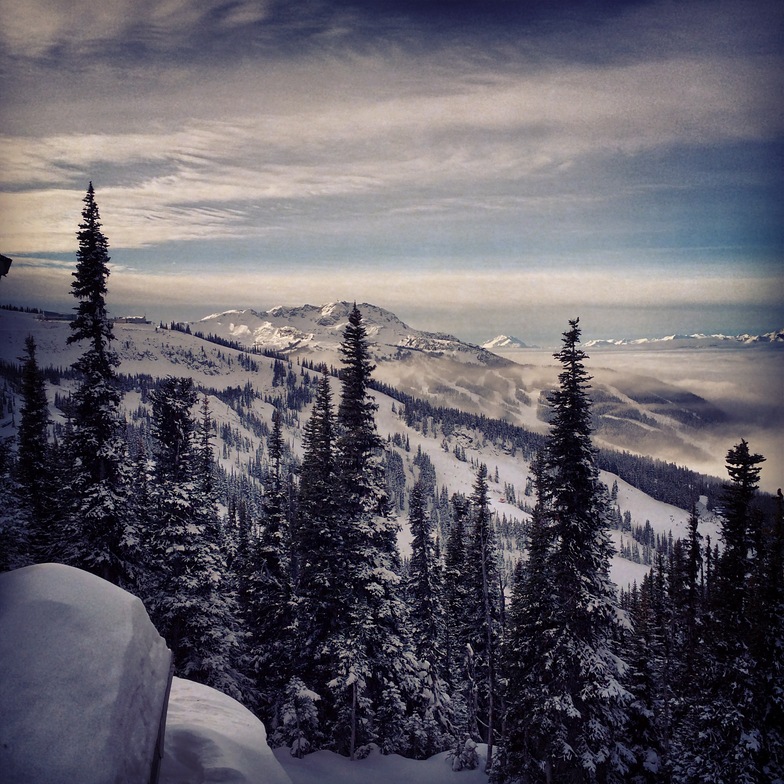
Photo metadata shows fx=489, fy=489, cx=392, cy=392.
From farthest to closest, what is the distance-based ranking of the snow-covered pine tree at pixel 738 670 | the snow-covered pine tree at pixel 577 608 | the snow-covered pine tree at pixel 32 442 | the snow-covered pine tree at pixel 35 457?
the snow-covered pine tree at pixel 32 442
the snow-covered pine tree at pixel 35 457
the snow-covered pine tree at pixel 738 670
the snow-covered pine tree at pixel 577 608

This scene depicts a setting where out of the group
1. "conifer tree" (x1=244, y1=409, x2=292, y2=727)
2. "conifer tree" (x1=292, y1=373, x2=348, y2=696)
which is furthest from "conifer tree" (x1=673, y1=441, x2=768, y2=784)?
"conifer tree" (x1=244, y1=409, x2=292, y2=727)

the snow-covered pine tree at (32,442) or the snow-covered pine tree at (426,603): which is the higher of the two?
the snow-covered pine tree at (32,442)

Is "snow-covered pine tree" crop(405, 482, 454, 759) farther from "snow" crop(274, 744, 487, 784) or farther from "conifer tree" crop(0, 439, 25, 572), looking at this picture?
"conifer tree" crop(0, 439, 25, 572)

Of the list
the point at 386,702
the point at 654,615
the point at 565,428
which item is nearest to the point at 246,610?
the point at 386,702

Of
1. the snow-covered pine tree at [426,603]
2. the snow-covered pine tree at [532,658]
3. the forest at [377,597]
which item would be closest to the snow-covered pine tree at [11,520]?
the forest at [377,597]

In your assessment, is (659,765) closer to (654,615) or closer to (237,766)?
(654,615)

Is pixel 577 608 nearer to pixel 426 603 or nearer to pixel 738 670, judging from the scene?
pixel 738 670

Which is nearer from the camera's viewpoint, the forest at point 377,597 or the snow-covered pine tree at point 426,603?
the forest at point 377,597

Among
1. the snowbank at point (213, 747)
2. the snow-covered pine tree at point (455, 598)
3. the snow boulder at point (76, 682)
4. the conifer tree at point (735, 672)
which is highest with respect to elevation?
the snow boulder at point (76, 682)

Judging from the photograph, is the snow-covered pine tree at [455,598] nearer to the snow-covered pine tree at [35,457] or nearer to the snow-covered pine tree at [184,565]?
the snow-covered pine tree at [184,565]

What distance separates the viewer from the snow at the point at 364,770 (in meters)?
21.2

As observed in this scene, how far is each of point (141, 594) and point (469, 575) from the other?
2327 cm

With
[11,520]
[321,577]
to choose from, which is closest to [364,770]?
[321,577]

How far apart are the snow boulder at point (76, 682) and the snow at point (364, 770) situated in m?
17.1
